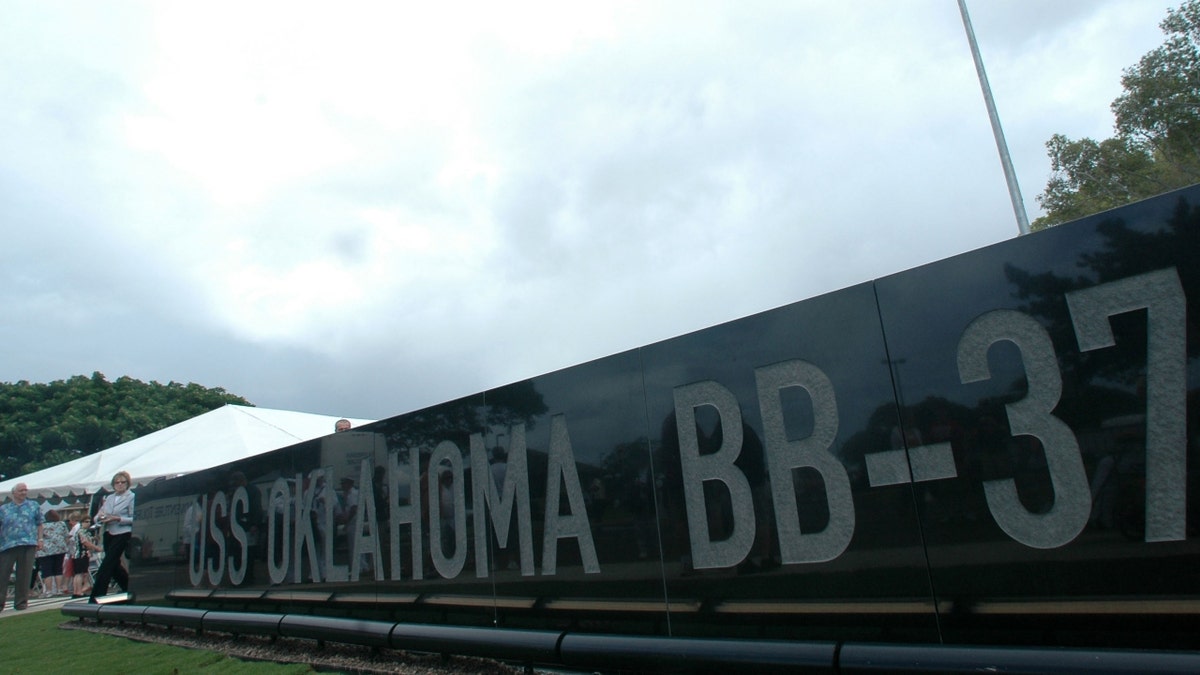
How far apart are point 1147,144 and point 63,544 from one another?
113 feet

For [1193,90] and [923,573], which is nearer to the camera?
[923,573]

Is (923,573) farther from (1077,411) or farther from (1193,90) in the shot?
(1193,90)

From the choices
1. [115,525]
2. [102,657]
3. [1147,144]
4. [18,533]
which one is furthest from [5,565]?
[1147,144]

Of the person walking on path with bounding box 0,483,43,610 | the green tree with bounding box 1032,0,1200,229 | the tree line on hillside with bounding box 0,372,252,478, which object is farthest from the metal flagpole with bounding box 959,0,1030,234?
the tree line on hillside with bounding box 0,372,252,478

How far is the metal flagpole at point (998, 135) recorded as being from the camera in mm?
16500

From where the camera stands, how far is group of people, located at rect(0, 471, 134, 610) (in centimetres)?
1092

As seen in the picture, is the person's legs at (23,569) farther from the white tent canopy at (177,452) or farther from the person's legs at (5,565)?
the white tent canopy at (177,452)

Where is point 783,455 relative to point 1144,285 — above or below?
below

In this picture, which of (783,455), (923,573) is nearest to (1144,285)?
(923,573)

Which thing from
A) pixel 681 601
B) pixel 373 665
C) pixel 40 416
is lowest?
pixel 373 665

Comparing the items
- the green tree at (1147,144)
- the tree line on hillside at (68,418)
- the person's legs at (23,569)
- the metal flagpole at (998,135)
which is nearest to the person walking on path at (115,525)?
the person's legs at (23,569)

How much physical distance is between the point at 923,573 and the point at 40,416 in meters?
64.2

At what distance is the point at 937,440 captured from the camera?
3.49 m

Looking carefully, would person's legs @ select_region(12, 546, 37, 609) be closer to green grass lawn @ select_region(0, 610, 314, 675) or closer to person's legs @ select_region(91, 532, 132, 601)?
person's legs @ select_region(91, 532, 132, 601)
